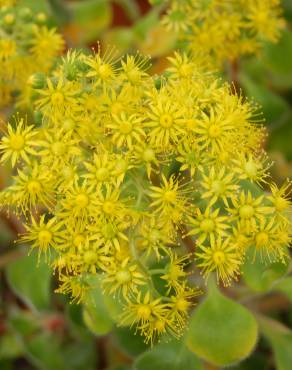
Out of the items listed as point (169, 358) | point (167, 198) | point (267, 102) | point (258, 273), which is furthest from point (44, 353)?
point (267, 102)

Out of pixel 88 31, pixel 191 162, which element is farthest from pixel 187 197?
pixel 88 31

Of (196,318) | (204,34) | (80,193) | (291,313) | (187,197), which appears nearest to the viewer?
(80,193)

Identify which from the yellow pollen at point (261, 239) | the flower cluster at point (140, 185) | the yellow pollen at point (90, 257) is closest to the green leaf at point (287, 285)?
the flower cluster at point (140, 185)

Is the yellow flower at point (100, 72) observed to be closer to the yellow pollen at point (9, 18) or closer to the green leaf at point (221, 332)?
the yellow pollen at point (9, 18)

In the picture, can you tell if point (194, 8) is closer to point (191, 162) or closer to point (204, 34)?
point (204, 34)

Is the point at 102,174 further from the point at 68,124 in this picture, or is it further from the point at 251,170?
the point at 251,170

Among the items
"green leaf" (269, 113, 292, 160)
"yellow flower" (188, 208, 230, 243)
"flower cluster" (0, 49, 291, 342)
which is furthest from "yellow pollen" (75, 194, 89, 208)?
"green leaf" (269, 113, 292, 160)
